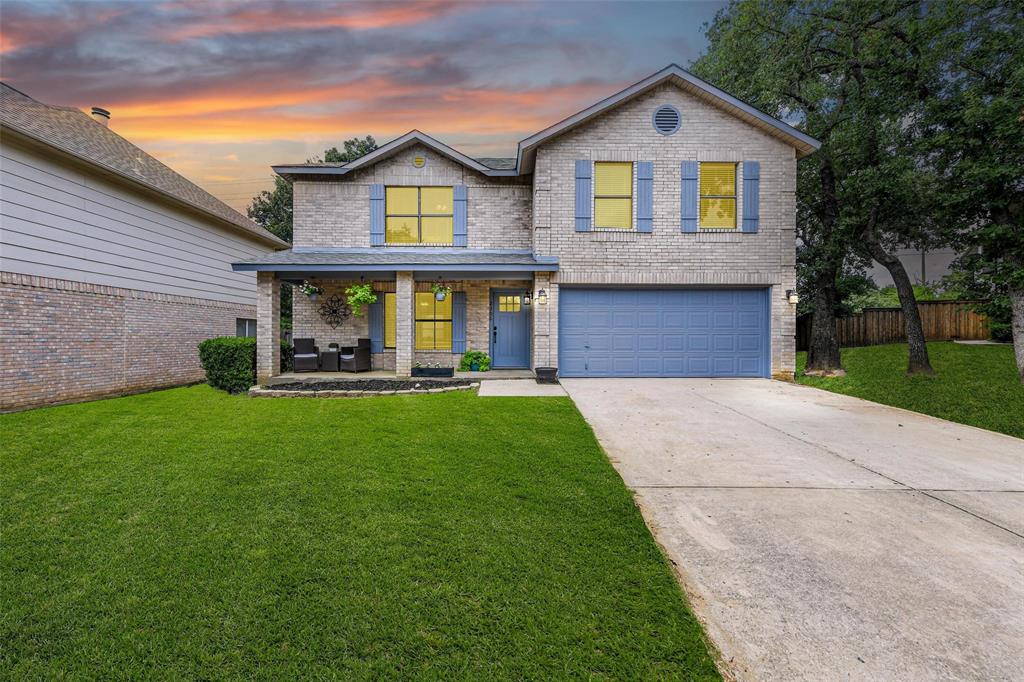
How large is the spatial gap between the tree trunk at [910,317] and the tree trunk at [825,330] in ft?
4.34

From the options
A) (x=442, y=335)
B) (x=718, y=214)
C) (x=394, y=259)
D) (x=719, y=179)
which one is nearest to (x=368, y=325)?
(x=442, y=335)

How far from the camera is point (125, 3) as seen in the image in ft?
32.3

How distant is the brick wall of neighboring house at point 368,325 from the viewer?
482 inches

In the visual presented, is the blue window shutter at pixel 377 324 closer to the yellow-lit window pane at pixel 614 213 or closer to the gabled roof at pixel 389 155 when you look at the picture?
the gabled roof at pixel 389 155

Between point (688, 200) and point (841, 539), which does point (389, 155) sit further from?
point (841, 539)

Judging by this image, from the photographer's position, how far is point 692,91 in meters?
10.7

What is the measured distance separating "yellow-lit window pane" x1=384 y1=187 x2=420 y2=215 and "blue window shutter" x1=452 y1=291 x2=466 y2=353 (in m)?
2.74

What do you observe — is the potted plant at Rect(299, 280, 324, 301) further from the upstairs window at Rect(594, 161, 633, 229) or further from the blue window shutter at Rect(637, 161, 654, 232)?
the blue window shutter at Rect(637, 161, 654, 232)

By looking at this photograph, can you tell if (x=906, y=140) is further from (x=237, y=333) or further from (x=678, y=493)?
(x=237, y=333)

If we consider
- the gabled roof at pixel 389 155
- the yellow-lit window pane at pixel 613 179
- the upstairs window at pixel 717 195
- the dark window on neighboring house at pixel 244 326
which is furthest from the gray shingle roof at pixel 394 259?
the upstairs window at pixel 717 195

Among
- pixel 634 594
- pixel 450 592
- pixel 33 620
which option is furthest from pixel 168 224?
pixel 634 594

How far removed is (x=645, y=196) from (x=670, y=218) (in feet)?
2.85

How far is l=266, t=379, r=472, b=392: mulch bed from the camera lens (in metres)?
8.80

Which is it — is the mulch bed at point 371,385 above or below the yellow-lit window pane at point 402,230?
below
